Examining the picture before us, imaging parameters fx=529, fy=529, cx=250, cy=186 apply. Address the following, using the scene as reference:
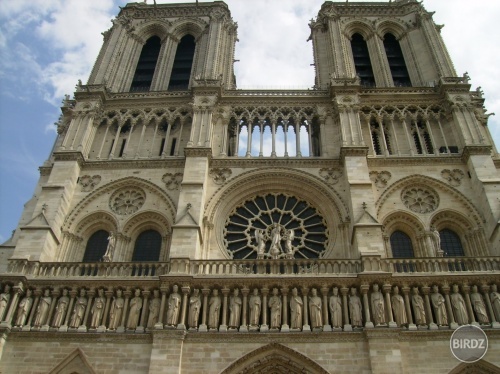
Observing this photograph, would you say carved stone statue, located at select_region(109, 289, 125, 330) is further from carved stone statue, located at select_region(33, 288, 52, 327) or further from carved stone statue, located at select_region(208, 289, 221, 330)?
carved stone statue, located at select_region(208, 289, 221, 330)

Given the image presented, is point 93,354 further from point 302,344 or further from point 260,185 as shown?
point 260,185

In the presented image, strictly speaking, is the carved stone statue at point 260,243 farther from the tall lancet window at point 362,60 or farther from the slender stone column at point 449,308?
the tall lancet window at point 362,60

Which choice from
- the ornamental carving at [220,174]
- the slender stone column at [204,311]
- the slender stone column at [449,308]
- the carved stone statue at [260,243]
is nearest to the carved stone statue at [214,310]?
the slender stone column at [204,311]

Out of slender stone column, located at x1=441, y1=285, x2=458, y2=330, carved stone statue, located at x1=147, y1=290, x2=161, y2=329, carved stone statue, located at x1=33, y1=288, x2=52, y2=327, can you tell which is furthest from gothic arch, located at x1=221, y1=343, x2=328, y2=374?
carved stone statue, located at x1=33, y1=288, x2=52, y2=327

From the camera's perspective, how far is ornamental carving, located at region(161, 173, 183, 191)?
19797 millimetres

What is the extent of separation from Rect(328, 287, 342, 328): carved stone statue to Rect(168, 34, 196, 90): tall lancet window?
13.9 metres

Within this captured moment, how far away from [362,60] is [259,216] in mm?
11835

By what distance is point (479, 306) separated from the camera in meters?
15.1

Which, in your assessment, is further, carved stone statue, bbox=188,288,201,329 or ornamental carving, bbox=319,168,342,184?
ornamental carving, bbox=319,168,342,184

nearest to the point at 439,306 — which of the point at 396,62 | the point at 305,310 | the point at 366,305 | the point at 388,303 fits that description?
the point at 388,303

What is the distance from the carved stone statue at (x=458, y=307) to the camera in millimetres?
14844

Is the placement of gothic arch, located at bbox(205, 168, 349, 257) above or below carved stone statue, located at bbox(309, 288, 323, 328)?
above

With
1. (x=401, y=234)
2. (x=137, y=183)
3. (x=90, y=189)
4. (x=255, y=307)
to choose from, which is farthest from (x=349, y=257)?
(x=90, y=189)

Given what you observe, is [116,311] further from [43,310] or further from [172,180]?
[172,180]
